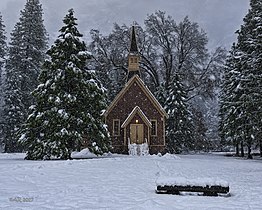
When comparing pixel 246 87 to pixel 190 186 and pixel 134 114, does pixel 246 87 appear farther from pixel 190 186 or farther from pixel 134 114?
pixel 190 186

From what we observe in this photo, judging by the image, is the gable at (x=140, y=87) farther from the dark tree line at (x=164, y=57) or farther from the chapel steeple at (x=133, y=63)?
the dark tree line at (x=164, y=57)

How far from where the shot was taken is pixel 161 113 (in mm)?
31625

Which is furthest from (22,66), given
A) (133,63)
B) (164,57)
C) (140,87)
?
(164,57)

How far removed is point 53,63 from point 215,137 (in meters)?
50.0

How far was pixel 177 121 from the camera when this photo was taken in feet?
119

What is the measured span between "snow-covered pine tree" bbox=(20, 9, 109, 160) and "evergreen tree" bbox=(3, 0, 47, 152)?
13151 millimetres

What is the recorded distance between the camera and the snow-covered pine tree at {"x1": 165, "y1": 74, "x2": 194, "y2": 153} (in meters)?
36.2

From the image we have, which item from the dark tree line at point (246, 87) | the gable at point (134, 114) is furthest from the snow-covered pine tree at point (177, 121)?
the gable at point (134, 114)

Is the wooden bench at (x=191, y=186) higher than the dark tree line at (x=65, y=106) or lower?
lower

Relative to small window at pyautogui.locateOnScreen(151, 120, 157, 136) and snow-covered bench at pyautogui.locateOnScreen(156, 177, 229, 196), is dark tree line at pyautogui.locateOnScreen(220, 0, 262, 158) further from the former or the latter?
snow-covered bench at pyautogui.locateOnScreen(156, 177, 229, 196)

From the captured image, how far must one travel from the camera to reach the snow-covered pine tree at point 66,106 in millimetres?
19938

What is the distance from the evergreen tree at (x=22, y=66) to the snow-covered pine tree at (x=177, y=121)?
15346 millimetres

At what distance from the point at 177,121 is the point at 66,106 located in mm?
18172

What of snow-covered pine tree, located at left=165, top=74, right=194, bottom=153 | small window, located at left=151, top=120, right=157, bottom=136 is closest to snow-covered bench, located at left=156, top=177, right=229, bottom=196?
small window, located at left=151, top=120, right=157, bottom=136
